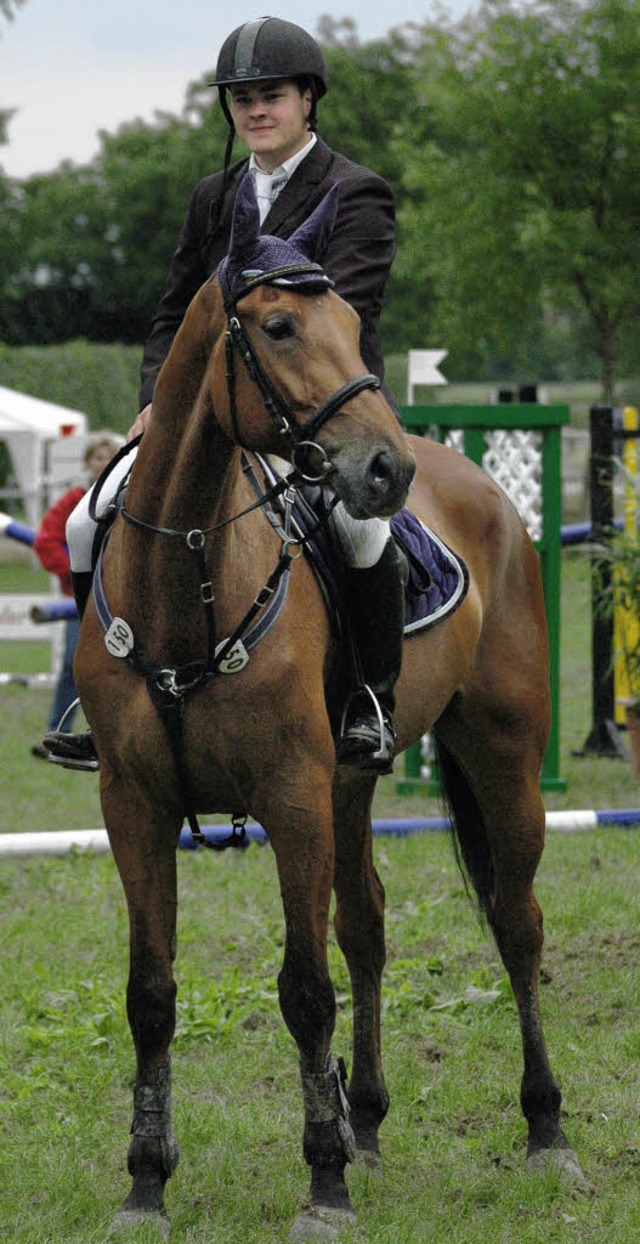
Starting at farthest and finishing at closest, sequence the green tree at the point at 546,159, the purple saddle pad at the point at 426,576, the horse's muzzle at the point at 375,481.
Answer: the green tree at the point at 546,159, the purple saddle pad at the point at 426,576, the horse's muzzle at the point at 375,481

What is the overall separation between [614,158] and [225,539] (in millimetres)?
29522

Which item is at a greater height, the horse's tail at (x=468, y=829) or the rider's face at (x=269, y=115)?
the rider's face at (x=269, y=115)

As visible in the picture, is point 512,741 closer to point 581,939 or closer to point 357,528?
point 357,528

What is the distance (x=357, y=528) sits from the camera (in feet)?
15.3

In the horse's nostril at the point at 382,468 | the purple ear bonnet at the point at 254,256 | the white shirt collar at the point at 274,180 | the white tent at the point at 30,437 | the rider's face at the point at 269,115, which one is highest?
the rider's face at the point at 269,115

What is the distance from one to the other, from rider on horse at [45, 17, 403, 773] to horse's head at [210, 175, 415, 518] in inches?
22.7

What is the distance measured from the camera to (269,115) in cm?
473

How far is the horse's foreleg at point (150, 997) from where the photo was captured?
4508mm

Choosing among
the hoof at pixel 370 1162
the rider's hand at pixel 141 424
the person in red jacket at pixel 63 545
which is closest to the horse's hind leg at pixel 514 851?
the hoof at pixel 370 1162

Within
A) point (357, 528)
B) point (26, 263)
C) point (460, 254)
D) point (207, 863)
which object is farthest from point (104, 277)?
point (357, 528)

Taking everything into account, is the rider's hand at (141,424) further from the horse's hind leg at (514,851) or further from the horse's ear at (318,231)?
the horse's hind leg at (514,851)

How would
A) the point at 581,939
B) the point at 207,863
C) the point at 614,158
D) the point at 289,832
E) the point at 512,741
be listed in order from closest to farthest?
the point at 289,832, the point at 512,741, the point at 581,939, the point at 207,863, the point at 614,158

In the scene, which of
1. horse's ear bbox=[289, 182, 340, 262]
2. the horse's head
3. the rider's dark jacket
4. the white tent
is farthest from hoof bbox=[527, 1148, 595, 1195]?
the white tent

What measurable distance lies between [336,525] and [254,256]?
2.95 ft
